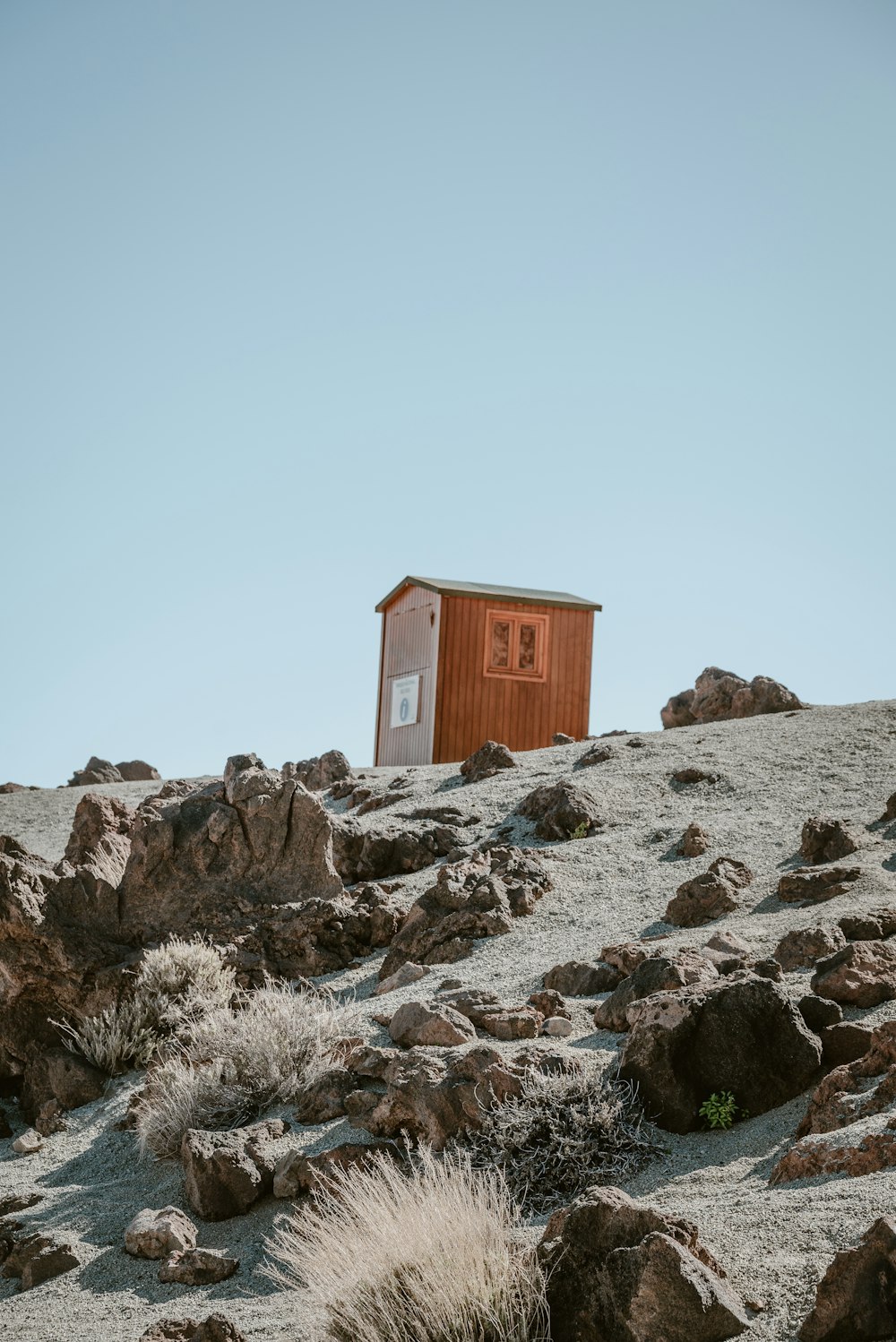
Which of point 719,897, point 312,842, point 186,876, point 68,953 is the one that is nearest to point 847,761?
point 719,897

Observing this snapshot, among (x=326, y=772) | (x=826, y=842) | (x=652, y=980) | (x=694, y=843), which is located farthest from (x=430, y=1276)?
(x=326, y=772)

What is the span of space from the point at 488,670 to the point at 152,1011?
14.0 metres

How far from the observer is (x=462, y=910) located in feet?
34.7

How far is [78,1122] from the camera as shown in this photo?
8883 mm

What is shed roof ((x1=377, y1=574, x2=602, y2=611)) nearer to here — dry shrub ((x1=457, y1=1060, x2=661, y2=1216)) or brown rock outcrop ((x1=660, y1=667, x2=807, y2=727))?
brown rock outcrop ((x1=660, y1=667, x2=807, y2=727))

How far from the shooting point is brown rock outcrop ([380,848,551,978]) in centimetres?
1024

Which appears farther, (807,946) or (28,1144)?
(28,1144)

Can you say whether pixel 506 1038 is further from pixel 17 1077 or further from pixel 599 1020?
pixel 17 1077

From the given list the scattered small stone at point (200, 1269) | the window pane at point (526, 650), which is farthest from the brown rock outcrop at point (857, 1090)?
the window pane at point (526, 650)

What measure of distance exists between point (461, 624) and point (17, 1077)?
46.3 feet

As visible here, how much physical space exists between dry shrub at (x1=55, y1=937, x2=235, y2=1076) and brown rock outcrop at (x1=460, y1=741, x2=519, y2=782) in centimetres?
758

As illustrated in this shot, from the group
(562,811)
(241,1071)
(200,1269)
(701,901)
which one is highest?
(562,811)

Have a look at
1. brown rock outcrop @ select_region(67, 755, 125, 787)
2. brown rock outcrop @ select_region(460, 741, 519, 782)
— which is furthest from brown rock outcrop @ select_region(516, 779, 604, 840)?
brown rock outcrop @ select_region(67, 755, 125, 787)

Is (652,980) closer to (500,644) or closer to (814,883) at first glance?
(814,883)
